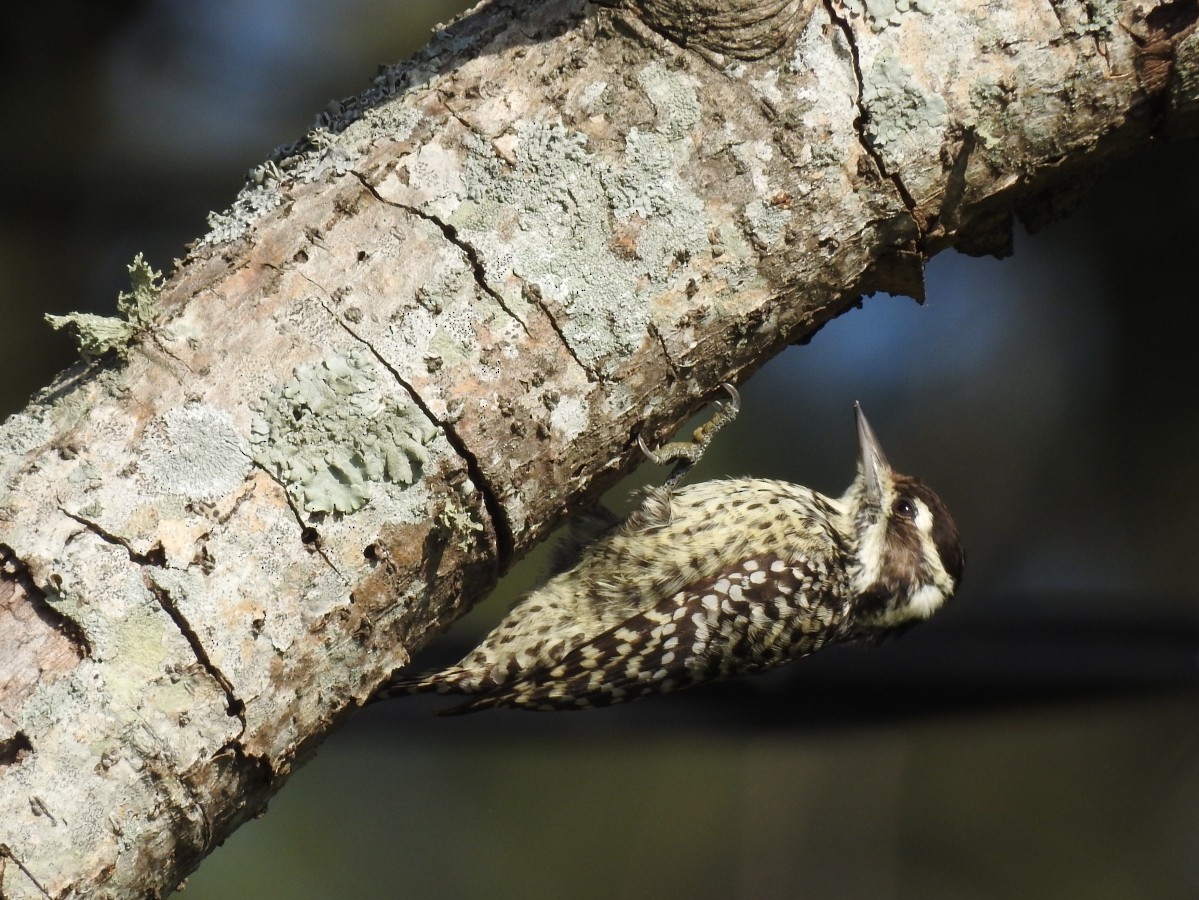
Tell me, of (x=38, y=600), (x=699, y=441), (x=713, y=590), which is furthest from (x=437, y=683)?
(x=38, y=600)

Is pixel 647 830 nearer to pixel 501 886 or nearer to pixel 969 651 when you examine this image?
pixel 501 886

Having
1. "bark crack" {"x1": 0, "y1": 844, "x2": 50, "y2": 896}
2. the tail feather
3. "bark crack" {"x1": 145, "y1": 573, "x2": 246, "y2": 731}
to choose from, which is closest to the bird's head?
the tail feather

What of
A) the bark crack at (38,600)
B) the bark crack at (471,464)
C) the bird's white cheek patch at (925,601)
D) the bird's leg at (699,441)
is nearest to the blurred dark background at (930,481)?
the bird's white cheek patch at (925,601)

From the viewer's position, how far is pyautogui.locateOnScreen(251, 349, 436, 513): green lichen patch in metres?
1.82

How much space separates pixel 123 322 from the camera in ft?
5.85

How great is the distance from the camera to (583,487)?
2.15 metres

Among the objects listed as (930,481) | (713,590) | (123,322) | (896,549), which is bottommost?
(930,481)

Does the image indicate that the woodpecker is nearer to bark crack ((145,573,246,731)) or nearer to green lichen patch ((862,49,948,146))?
green lichen patch ((862,49,948,146))

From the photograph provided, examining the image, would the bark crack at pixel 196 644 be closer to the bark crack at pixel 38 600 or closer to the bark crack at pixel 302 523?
the bark crack at pixel 38 600

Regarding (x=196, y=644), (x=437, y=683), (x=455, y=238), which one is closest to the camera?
(x=196, y=644)

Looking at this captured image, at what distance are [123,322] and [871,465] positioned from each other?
2766 millimetres

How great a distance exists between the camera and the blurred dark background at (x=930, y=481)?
5191 millimetres

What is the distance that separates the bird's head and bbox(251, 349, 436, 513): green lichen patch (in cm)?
234

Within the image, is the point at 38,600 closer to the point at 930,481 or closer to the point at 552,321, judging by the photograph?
the point at 552,321
